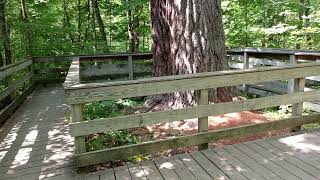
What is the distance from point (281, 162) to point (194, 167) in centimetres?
→ 99

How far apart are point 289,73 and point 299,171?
1315mm

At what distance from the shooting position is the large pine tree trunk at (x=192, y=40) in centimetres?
486

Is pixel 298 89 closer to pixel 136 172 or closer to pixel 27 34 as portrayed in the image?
pixel 136 172

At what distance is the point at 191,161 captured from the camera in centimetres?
352

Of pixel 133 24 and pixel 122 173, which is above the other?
pixel 133 24

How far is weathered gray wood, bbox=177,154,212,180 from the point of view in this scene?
3.15 metres

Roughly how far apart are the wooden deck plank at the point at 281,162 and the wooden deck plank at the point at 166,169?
1.16m

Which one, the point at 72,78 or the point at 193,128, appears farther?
the point at 193,128

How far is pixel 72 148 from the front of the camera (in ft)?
13.8

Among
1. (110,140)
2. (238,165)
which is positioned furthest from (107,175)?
(238,165)

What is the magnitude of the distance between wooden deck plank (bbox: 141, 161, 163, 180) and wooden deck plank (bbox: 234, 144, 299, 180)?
1160mm

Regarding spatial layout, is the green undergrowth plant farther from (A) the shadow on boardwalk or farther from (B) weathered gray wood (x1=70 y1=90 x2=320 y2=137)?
(B) weathered gray wood (x1=70 y1=90 x2=320 y2=137)

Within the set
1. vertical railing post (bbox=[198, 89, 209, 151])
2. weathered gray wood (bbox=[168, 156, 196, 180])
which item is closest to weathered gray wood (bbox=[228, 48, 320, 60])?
vertical railing post (bbox=[198, 89, 209, 151])

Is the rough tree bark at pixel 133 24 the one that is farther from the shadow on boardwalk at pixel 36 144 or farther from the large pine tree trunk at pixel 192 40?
the large pine tree trunk at pixel 192 40
